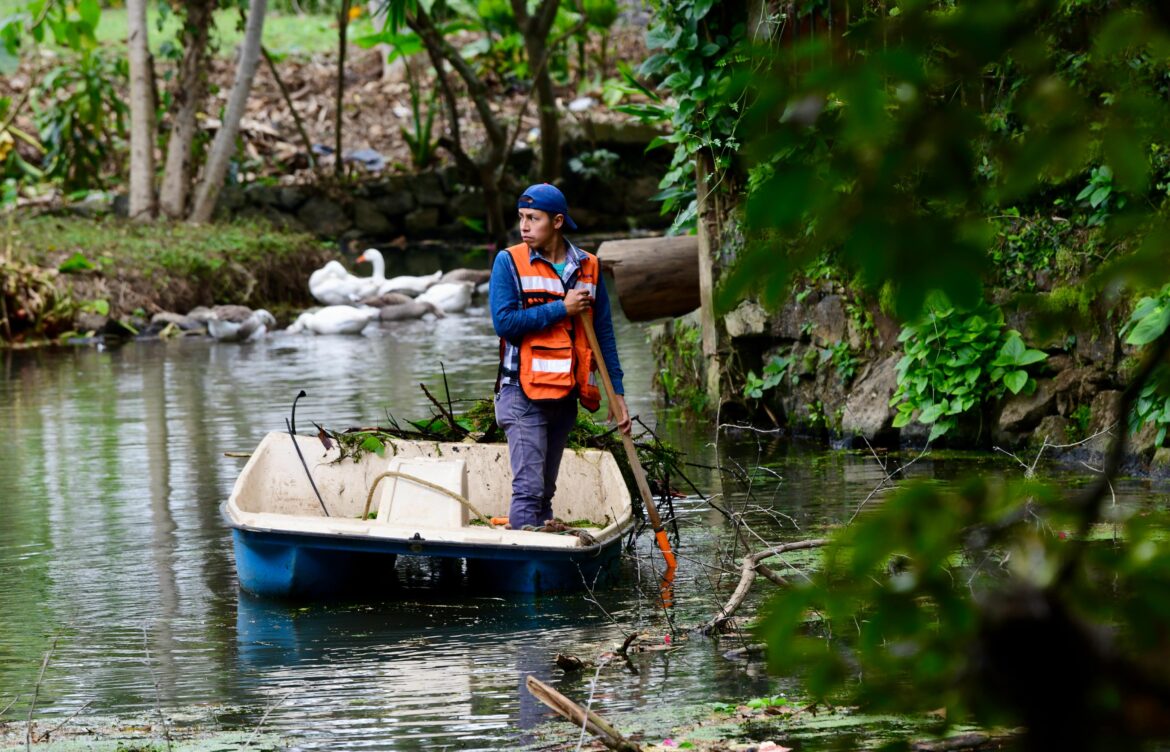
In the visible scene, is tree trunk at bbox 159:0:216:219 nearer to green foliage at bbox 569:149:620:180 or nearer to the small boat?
green foliage at bbox 569:149:620:180

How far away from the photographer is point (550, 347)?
292 inches

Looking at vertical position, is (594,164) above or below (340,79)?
below

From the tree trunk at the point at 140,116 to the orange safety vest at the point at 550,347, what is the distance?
58.7 feet

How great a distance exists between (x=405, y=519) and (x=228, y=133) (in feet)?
59.2

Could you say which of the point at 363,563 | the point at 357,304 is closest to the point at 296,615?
the point at 363,563

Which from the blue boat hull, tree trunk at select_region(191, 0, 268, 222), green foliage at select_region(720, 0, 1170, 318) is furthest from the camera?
tree trunk at select_region(191, 0, 268, 222)

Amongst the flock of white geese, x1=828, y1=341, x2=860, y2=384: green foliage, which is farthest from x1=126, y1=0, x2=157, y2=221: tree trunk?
x1=828, y1=341, x2=860, y2=384: green foliage

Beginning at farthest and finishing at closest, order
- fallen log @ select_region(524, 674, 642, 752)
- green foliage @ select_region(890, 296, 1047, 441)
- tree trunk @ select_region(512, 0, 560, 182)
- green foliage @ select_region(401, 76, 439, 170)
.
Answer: green foliage @ select_region(401, 76, 439, 170) → tree trunk @ select_region(512, 0, 560, 182) → green foliage @ select_region(890, 296, 1047, 441) → fallen log @ select_region(524, 674, 642, 752)

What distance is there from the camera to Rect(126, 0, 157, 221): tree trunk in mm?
23781

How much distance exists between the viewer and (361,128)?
35.2 m

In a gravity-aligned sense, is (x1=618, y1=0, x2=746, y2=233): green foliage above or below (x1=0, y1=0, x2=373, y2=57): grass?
below

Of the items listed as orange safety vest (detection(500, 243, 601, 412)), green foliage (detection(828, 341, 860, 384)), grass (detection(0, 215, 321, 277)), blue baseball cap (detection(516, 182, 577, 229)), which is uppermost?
grass (detection(0, 215, 321, 277))

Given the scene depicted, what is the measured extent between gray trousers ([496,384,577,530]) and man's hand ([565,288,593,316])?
472 millimetres

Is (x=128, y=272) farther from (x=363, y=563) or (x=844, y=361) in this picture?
(x=363, y=563)
